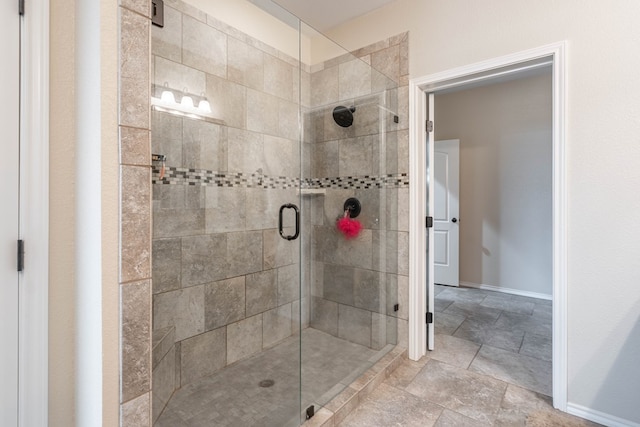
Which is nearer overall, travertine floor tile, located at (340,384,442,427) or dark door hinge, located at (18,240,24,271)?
dark door hinge, located at (18,240,24,271)

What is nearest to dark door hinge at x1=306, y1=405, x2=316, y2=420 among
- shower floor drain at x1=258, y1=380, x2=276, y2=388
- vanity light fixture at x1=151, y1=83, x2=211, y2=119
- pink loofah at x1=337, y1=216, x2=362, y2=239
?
shower floor drain at x1=258, y1=380, x2=276, y2=388

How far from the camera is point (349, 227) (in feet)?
8.54

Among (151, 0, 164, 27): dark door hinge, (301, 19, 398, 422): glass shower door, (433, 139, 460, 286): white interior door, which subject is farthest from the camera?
(433, 139, 460, 286): white interior door

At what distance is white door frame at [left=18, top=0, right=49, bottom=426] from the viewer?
957 mm

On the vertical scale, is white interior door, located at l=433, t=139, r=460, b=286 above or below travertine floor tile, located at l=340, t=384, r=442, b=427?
above

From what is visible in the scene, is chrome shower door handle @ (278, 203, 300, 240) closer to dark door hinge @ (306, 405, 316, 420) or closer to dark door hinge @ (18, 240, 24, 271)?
dark door hinge @ (306, 405, 316, 420)

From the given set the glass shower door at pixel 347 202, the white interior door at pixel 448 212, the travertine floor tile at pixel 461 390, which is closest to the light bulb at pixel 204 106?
the glass shower door at pixel 347 202

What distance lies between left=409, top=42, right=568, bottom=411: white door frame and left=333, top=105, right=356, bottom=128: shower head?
496mm

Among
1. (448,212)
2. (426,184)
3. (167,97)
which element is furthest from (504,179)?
(167,97)

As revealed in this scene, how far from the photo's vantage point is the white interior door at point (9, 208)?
36.4 inches

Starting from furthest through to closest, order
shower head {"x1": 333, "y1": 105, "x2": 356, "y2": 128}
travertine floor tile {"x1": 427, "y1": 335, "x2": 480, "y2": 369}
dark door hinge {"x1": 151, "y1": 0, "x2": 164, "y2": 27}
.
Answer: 1. shower head {"x1": 333, "y1": 105, "x2": 356, "y2": 128}
2. travertine floor tile {"x1": 427, "y1": 335, "x2": 480, "y2": 369}
3. dark door hinge {"x1": 151, "y1": 0, "x2": 164, "y2": 27}

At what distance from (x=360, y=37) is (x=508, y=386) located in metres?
2.83

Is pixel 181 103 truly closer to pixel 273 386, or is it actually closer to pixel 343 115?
pixel 343 115

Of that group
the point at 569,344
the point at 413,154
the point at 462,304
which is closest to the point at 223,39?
the point at 413,154
